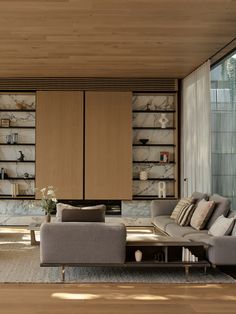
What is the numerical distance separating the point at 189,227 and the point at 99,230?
227 centimetres

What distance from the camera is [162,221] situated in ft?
29.9

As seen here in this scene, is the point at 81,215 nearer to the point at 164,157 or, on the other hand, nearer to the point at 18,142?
the point at 164,157

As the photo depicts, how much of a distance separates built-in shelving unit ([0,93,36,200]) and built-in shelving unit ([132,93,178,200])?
6.87ft

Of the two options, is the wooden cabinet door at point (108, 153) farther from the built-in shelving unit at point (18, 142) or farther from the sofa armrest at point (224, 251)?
the sofa armrest at point (224, 251)

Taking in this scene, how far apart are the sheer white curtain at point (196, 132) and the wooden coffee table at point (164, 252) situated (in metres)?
3.00

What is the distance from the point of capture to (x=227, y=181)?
9078 millimetres

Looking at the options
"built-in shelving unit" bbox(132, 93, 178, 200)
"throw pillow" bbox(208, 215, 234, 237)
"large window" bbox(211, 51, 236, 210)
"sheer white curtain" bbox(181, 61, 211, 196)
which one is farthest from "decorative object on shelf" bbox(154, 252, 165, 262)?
"built-in shelving unit" bbox(132, 93, 178, 200)

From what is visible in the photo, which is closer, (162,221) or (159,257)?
(159,257)

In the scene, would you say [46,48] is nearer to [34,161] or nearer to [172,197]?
[34,161]

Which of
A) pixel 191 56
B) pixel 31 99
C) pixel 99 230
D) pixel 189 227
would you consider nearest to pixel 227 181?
pixel 189 227

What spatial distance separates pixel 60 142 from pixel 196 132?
2.82 m

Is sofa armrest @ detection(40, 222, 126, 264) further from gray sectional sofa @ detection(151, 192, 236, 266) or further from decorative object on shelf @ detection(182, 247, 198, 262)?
gray sectional sofa @ detection(151, 192, 236, 266)

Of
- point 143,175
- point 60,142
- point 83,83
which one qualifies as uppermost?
point 83,83

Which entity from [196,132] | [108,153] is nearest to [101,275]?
[196,132]
